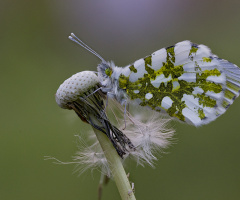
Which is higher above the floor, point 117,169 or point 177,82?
point 177,82

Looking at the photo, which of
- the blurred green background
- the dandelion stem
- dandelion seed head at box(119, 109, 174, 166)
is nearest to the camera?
the dandelion stem

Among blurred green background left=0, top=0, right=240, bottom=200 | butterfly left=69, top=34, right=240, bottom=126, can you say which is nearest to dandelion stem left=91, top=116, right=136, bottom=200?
butterfly left=69, top=34, right=240, bottom=126

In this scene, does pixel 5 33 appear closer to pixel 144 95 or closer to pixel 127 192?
pixel 144 95

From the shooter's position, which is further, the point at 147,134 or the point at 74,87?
the point at 147,134

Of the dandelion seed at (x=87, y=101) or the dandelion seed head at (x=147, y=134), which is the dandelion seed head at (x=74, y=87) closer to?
the dandelion seed at (x=87, y=101)

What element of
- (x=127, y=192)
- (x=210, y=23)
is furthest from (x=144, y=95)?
(x=210, y=23)

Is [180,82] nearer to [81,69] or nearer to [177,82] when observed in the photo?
[177,82]

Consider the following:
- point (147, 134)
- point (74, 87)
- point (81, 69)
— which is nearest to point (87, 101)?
point (74, 87)

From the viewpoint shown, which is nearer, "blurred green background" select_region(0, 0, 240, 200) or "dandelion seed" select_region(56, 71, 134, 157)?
"dandelion seed" select_region(56, 71, 134, 157)

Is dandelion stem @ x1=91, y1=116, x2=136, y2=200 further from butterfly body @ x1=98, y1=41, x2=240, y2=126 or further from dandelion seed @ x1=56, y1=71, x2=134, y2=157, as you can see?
butterfly body @ x1=98, y1=41, x2=240, y2=126
